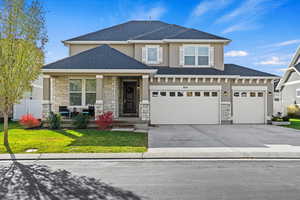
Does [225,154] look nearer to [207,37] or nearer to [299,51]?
[207,37]

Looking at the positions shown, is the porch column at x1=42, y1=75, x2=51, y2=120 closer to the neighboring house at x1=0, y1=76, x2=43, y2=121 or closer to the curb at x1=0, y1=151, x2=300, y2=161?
the neighboring house at x1=0, y1=76, x2=43, y2=121

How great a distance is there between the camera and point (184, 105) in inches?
558

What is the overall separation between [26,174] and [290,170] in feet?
22.0

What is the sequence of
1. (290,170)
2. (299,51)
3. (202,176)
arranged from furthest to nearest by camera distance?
1. (299,51)
2. (290,170)
3. (202,176)

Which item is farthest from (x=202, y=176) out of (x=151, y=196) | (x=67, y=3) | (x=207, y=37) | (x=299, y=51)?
(x=299, y=51)

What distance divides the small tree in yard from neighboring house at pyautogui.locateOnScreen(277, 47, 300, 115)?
2253 cm

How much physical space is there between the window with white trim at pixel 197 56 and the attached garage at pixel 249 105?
331 centimetres

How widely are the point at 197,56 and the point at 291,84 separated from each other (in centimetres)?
1386

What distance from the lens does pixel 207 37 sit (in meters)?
15.5

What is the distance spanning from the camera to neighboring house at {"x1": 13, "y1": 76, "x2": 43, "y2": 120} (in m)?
16.7

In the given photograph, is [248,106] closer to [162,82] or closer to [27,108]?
[162,82]

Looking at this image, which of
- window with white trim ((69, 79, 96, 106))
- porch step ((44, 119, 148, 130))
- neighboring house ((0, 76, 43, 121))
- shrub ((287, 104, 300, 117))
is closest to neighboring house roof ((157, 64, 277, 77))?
porch step ((44, 119, 148, 130))

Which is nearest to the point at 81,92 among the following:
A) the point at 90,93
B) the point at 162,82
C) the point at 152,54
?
the point at 90,93

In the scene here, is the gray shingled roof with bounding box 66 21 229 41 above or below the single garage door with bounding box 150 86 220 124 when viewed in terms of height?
above
